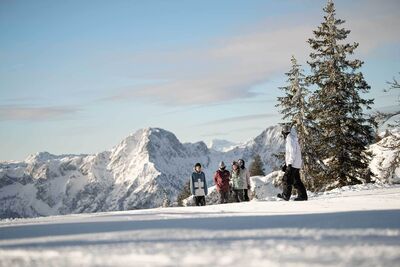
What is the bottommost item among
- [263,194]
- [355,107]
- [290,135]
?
[263,194]

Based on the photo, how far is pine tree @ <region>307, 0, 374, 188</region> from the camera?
26.8m

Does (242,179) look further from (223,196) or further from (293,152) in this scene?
(293,152)

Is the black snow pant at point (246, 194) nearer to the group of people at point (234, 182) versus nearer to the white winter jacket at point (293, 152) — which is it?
the group of people at point (234, 182)

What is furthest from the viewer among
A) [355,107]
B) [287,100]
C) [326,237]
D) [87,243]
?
[287,100]

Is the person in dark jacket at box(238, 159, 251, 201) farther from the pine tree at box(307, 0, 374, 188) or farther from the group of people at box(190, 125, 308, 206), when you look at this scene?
the pine tree at box(307, 0, 374, 188)

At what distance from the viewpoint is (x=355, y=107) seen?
89.0 ft

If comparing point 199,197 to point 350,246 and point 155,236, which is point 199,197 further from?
point 350,246

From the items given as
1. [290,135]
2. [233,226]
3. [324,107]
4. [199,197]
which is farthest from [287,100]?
[233,226]

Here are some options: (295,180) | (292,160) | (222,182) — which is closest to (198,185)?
(222,182)

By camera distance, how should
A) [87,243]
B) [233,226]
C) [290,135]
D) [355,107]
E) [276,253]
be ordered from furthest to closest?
[355,107]
[290,135]
[233,226]
[87,243]
[276,253]

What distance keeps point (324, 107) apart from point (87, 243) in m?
25.9

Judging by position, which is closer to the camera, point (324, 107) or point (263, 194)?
point (324, 107)

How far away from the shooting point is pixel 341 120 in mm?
27047

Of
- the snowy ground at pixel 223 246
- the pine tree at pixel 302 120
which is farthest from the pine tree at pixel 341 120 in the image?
the snowy ground at pixel 223 246
